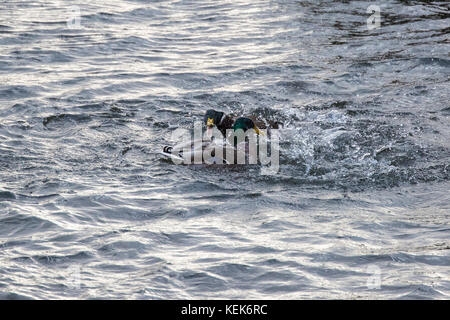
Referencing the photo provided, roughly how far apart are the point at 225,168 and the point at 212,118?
3.51 feet

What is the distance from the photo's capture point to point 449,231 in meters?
6.61

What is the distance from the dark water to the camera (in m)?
5.89

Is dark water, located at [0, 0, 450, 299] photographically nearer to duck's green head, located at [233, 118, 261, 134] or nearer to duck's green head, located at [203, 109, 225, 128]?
duck's green head, located at [233, 118, 261, 134]

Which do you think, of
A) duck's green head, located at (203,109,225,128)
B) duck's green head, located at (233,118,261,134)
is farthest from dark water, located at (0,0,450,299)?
duck's green head, located at (203,109,225,128)

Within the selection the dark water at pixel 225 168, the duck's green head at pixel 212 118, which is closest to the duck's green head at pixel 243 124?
the duck's green head at pixel 212 118

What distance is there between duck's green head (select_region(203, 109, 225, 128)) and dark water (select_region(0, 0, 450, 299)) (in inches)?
23.8

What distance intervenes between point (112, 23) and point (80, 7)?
3.97ft

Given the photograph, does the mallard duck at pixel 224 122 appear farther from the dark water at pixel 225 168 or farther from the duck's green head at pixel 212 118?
the dark water at pixel 225 168

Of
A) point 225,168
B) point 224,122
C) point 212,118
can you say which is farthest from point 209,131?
point 225,168

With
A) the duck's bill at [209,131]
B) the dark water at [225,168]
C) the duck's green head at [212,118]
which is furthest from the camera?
the duck's green head at [212,118]

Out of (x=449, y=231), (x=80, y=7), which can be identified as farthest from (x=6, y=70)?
(x=449, y=231)

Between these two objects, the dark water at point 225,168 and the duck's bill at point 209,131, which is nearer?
the dark water at point 225,168

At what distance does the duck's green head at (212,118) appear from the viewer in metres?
8.84

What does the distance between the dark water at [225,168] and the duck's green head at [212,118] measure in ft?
1.99
